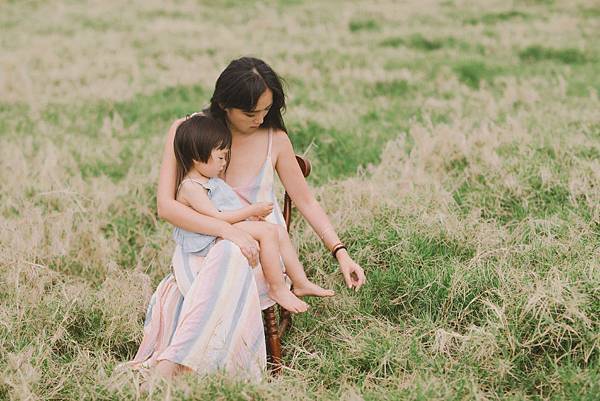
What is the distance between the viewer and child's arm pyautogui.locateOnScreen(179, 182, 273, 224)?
365 cm

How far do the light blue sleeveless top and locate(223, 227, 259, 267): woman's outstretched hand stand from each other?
142 millimetres

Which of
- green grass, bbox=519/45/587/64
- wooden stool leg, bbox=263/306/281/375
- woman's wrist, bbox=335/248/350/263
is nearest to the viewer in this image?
Answer: wooden stool leg, bbox=263/306/281/375

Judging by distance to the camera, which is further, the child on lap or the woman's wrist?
the woman's wrist

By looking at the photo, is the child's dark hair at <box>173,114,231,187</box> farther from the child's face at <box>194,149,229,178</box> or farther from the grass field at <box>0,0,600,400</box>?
the grass field at <box>0,0,600,400</box>

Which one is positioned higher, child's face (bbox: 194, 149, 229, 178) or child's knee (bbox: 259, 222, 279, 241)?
Answer: child's face (bbox: 194, 149, 229, 178)

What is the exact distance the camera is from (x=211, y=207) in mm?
3689

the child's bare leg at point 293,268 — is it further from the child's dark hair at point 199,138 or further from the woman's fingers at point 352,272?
the child's dark hair at point 199,138

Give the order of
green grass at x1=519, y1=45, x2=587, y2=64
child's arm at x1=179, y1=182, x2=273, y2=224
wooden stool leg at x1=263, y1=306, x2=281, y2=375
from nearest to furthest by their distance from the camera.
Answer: wooden stool leg at x1=263, y1=306, x2=281, y2=375 < child's arm at x1=179, y1=182, x2=273, y2=224 < green grass at x1=519, y1=45, x2=587, y2=64

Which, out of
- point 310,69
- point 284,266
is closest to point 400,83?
point 310,69

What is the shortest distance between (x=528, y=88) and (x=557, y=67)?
1.72 m

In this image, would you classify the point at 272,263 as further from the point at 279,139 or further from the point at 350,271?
the point at 279,139

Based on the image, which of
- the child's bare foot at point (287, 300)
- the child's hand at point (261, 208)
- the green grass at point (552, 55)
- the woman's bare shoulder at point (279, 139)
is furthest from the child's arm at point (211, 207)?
the green grass at point (552, 55)

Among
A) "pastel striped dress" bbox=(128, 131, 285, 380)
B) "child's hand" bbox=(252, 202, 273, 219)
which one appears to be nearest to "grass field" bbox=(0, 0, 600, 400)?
"pastel striped dress" bbox=(128, 131, 285, 380)

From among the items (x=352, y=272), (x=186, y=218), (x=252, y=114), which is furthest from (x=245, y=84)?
(x=352, y=272)
